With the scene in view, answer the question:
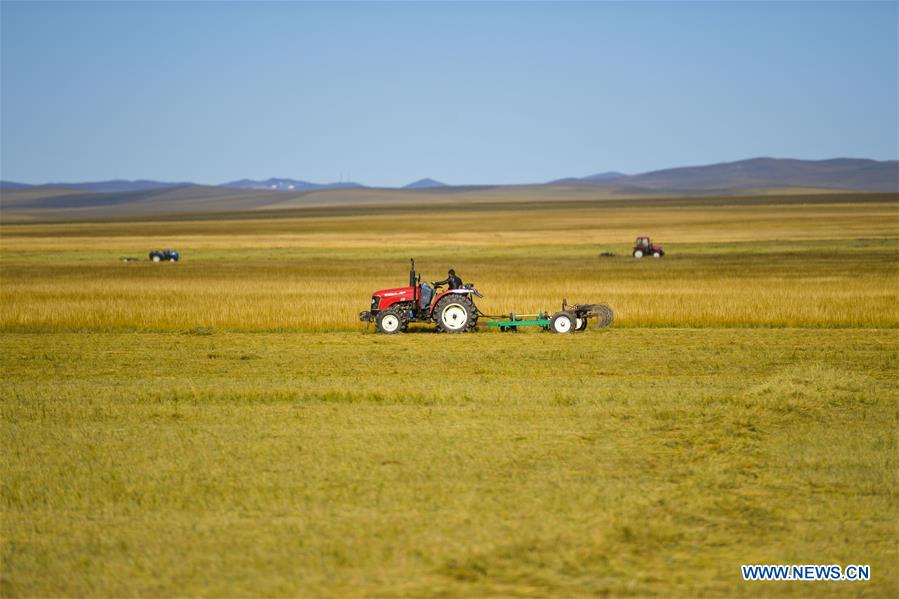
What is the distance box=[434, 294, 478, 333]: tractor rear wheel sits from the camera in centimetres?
2258

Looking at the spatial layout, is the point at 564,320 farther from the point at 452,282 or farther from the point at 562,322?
the point at 452,282

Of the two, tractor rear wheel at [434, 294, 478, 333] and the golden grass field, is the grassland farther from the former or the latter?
tractor rear wheel at [434, 294, 478, 333]

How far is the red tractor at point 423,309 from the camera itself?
22594 millimetres

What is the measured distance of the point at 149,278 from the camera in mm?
42125

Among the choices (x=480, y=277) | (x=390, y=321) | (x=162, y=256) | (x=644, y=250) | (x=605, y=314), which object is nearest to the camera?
(x=390, y=321)

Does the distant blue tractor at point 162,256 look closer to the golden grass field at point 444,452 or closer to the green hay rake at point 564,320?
the golden grass field at point 444,452

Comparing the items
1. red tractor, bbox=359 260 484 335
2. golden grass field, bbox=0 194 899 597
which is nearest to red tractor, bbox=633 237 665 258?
golden grass field, bbox=0 194 899 597

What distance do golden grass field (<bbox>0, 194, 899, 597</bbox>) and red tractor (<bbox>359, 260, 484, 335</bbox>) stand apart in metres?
0.40

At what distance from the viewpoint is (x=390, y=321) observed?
2308cm

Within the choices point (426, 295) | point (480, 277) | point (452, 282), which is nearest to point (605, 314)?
point (452, 282)

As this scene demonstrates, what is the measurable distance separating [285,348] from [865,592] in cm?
1510

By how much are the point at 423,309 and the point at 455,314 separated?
2.49ft

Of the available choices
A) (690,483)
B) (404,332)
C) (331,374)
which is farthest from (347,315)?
(690,483)

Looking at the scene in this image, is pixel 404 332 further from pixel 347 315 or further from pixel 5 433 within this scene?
pixel 5 433
